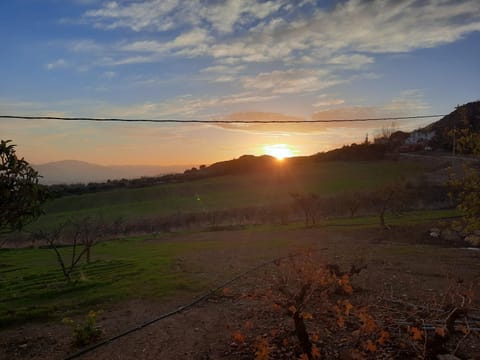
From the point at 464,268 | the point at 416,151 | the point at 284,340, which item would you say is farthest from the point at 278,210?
the point at 416,151

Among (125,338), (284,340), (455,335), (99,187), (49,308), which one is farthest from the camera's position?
(99,187)

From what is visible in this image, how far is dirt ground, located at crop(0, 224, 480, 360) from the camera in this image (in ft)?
24.3

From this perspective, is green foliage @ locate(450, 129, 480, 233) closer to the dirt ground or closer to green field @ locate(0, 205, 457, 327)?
the dirt ground

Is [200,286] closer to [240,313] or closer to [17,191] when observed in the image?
[240,313]

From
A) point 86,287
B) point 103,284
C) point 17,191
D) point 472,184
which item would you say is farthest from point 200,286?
point 472,184

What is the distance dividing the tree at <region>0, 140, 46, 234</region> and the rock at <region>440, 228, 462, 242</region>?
17754 mm

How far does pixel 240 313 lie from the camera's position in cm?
934

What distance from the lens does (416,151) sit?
86438mm

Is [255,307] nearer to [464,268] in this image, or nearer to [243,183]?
[464,268]

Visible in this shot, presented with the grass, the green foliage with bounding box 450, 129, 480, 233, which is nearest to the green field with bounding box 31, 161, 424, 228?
the grass

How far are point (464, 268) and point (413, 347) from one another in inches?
315

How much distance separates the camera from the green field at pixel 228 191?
53188 mm

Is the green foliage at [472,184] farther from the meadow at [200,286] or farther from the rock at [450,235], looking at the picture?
the rock at [450,235]

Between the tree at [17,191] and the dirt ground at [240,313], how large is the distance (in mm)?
2608
